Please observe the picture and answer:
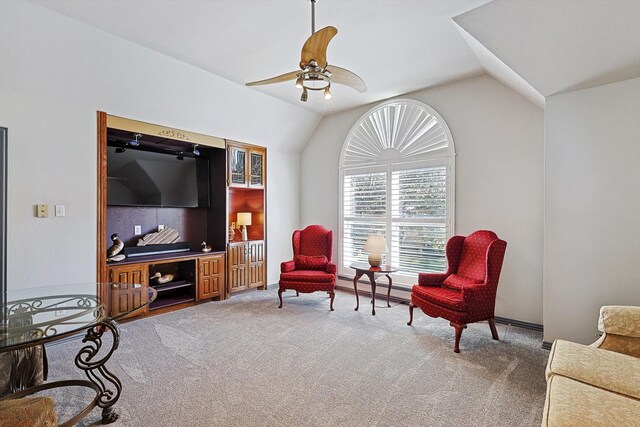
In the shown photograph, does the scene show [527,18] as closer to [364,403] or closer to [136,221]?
[364,403]

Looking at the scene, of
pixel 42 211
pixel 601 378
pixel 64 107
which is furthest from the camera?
pixel 64 107

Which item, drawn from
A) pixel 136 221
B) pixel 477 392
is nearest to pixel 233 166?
pixel 136 221

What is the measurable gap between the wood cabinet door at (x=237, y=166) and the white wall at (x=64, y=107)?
890 millimetres

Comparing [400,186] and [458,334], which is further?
[400,186]

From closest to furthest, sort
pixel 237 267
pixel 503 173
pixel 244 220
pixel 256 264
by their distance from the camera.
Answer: pixel 503 173
pixel 237 267
pixel 244 220
pixel 256 264

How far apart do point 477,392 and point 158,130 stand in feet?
14.6

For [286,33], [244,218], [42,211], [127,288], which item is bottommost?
[127,288]

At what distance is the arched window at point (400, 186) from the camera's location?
4.39 m

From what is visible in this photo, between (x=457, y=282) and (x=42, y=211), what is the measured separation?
4438 millimetres

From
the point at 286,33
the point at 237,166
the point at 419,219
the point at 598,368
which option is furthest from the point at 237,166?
the point at 598,368

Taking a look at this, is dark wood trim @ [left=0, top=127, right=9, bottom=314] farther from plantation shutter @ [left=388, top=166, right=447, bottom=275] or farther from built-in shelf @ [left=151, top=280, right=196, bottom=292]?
plantation shutter @ [left=388, top=166, right=447, bottom=275]

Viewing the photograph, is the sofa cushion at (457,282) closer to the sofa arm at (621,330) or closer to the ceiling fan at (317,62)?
the sofa arm at (621,330)

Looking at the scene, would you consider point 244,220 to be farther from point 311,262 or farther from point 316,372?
point 316,372

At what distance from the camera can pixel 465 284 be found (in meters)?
3.46
